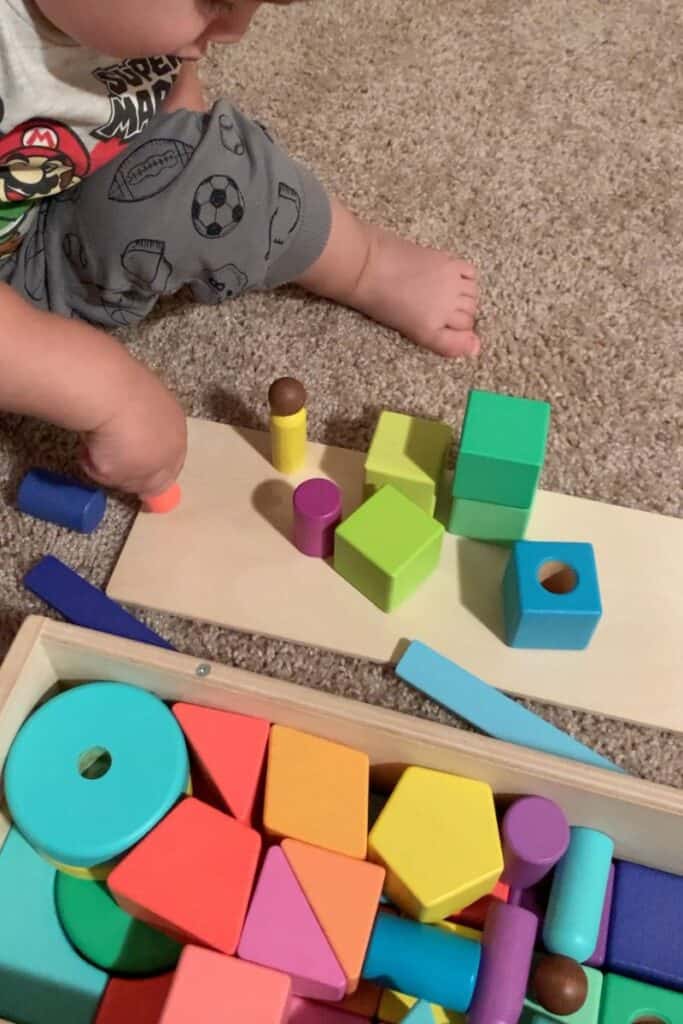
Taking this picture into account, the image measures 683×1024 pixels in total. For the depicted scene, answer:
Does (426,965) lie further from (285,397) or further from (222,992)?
(285,397)

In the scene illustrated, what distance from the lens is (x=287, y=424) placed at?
0.77 metres

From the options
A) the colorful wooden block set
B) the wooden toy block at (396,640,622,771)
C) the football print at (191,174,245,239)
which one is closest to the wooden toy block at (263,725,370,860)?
the colorful wooden block set

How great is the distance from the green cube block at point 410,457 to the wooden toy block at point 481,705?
116 millimetres

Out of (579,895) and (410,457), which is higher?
(410,457)

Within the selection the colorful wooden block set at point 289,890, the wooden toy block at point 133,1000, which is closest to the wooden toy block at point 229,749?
the colorful wooden block set at point 289,890

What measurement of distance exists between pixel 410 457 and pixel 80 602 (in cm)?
28

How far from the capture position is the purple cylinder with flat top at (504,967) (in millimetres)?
570

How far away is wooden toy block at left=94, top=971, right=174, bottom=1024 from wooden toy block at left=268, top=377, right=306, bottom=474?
0.39 m

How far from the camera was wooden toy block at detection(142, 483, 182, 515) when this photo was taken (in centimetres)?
80

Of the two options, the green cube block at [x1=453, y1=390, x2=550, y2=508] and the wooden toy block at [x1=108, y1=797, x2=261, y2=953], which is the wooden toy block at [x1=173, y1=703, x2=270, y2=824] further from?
the green cube block at [x1=453, y1=390, x2=550, y2=508]

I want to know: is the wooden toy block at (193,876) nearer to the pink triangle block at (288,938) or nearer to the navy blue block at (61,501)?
the pink triangle block at (288,938)

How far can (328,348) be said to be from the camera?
0.93 meters

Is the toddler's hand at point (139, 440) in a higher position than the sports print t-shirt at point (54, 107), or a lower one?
lower

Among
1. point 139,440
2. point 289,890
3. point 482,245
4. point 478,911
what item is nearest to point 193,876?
point 289,890
